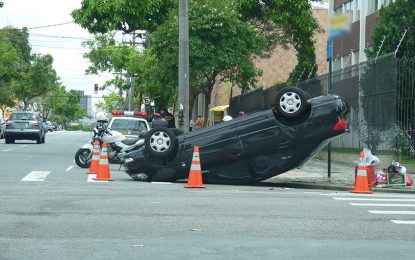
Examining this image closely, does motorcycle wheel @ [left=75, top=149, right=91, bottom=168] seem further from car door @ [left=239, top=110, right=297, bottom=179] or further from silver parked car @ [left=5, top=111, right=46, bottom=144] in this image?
silver parked car @ [left=5, top=111, right=46, bottom=144]

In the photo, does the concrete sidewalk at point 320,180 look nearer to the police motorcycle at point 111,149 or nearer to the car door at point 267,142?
the car door at point 267,142

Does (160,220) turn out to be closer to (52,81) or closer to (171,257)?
(171,257)

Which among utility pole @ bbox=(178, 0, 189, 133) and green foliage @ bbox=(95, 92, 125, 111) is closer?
utility pole @ bbox=(178, 0, 189, 133)

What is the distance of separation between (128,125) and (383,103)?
32.0ft

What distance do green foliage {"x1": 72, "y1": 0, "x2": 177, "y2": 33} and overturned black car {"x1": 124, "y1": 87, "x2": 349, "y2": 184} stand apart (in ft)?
53.8

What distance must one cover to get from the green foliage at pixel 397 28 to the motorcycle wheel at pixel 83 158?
10403 mm

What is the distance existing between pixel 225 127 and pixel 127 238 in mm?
7674

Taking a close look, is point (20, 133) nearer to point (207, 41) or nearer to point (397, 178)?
point (207, 41)

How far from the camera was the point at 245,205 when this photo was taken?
12.6 meters

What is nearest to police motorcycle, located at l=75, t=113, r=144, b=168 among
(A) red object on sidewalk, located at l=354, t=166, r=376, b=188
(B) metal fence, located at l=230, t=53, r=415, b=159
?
(A) red object on sidewalk, located at l=354, t=166, r=376, b=188

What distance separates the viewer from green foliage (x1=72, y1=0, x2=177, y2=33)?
32.4 m

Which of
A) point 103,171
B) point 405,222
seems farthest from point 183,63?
point 405,222

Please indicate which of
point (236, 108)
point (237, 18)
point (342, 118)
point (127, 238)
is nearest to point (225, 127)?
point (342, 118)

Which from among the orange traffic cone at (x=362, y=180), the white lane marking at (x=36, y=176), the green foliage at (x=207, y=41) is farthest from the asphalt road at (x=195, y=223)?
the green foliage at (x=207, y=41)
